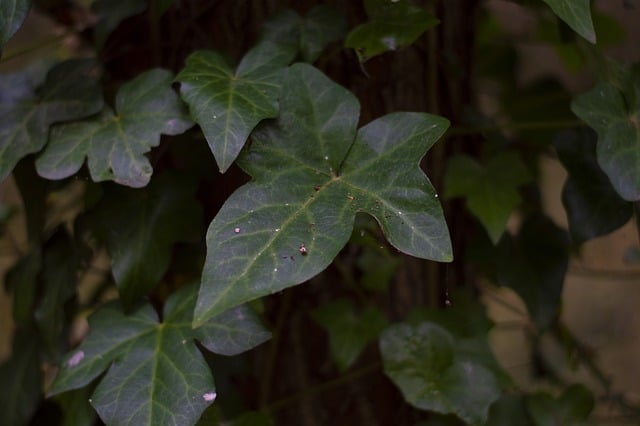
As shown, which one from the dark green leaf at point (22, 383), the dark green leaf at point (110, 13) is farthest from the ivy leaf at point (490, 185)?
the dark green leaf at point (22, 383)

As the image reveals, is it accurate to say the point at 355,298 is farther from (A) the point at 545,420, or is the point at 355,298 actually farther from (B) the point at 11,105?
(B) the point at 11,105

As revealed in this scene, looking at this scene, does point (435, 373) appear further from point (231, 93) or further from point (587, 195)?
point (231, 93)

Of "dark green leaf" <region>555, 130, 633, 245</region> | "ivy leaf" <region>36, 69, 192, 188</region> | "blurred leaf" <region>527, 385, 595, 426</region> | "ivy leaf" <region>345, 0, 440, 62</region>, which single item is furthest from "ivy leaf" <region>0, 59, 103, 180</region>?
"blurred leaf" <region>527, 385, 595, 426</region>

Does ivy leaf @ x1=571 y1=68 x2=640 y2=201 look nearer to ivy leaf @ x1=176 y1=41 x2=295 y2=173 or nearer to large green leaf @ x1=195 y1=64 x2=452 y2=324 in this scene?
large green leaf @ x1=195 y1=64 x2=452 y2=324

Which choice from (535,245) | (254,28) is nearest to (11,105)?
(254,28)

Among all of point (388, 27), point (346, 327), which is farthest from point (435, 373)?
point (388, 27)
